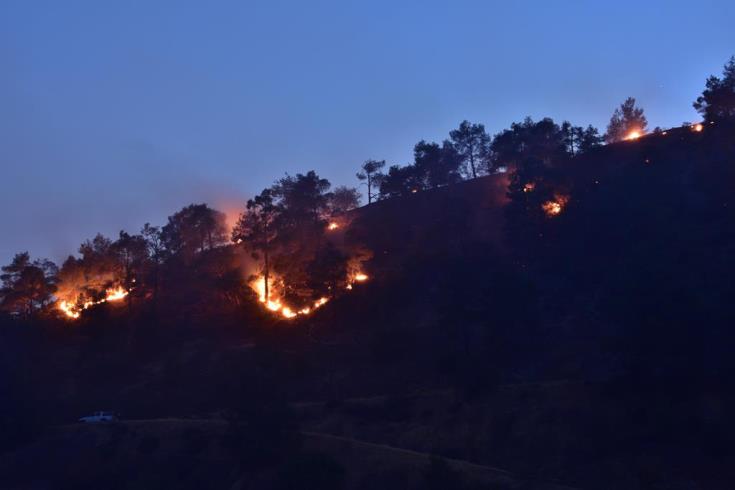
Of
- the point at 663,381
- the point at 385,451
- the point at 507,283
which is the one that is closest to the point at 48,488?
the point at 385,451

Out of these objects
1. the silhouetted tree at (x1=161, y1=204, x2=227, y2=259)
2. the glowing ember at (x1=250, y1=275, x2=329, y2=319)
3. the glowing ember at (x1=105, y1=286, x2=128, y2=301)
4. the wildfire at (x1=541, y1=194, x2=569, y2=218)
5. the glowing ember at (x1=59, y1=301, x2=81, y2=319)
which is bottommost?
the glowing ember at (x1=250, y1=275, x2=329, y2=319)

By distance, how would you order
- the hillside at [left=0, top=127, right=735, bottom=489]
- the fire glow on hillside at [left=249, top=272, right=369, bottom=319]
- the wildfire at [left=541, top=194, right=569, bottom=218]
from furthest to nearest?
the fire glow on hillside at [left=249, top=272, right=369, bottom=319], the wildfire at [left=541, top=194, right=569, bottom=218], the hillside at [left=0, top=127, right=735, bottom=489]

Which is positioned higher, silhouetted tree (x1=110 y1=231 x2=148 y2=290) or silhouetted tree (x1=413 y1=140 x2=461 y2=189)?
silhouetted tree (x1=413 y1=140 x2=461 y2=189)

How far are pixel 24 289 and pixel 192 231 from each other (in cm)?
2059

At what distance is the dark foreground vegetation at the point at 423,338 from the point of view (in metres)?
36.0

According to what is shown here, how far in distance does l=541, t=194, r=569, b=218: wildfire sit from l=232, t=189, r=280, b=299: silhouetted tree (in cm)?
2869

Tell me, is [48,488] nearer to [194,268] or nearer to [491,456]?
[491,456]

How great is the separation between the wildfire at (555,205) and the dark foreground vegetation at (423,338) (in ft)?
0.59

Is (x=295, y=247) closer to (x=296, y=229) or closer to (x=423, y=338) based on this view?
(x=296, y=229)

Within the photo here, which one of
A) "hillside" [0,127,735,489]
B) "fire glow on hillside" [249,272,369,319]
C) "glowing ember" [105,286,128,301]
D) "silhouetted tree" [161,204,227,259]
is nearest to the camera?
"hillside" [0,127,735,489]

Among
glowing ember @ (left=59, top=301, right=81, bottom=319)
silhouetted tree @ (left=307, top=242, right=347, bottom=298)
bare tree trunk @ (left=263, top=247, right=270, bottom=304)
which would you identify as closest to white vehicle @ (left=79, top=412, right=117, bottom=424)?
silhouetted tree @ (left=307, top=242, right=347, bottom=298)

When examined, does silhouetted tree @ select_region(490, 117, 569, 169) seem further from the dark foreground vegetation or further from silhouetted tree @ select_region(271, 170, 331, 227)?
silhouetted tree @ select_region(271, 170, 331, 227)

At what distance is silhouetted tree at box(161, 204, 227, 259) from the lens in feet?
300

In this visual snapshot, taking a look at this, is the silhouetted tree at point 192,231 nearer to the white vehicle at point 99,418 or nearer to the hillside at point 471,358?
the hillside at point 471,358
